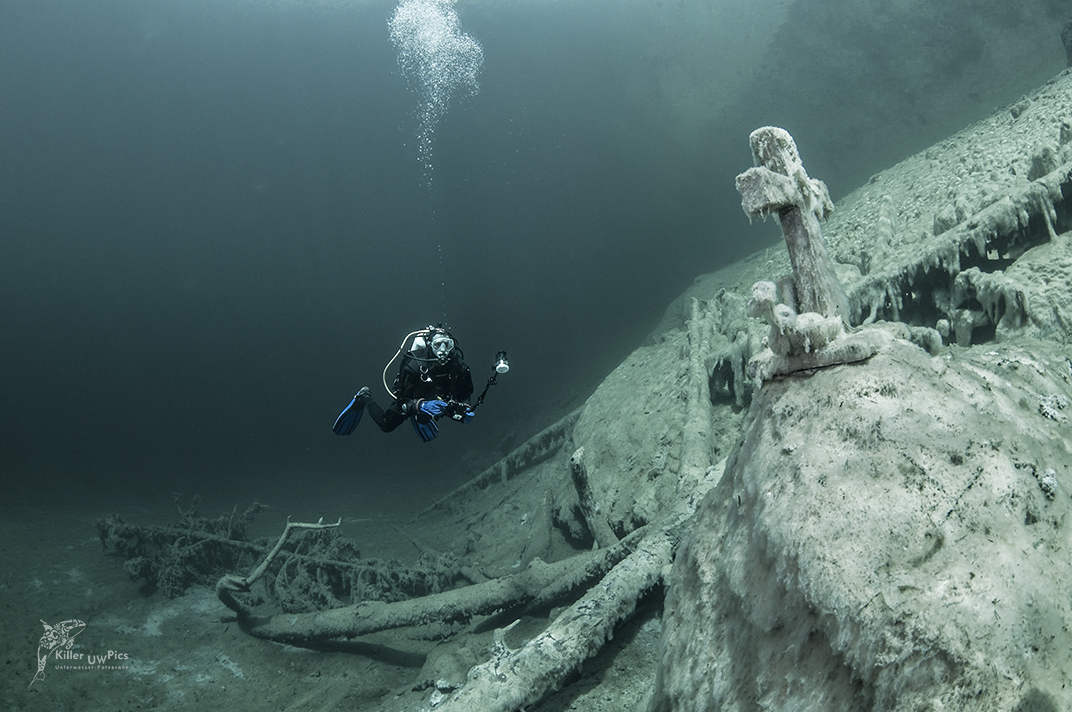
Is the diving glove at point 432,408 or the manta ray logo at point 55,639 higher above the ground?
the diving glove at point 432,408

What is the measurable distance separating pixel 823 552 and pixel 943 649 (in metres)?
0.34

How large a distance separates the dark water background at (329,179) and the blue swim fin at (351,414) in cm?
1045

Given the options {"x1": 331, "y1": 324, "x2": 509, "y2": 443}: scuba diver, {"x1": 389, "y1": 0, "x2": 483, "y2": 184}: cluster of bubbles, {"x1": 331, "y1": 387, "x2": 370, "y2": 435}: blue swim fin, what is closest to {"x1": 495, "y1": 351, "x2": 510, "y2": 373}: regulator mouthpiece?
{"x1": 331, "y1": 324, "x2": 509, "y2": 443}: scuba diver

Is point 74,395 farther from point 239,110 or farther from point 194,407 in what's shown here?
point 239,110

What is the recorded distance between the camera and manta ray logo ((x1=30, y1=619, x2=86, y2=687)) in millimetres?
7582

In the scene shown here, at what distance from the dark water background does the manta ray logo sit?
1051cm

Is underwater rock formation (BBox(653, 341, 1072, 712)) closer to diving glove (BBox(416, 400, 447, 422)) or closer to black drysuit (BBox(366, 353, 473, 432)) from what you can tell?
diving glove (BBox(416, 400, 447, 422))

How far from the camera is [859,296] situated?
5.31 metres

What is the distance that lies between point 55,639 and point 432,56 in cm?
8497

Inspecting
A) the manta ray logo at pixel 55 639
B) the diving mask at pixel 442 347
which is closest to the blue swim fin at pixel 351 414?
the diving mask at pixel 442 347

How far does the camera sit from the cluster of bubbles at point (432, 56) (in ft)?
190

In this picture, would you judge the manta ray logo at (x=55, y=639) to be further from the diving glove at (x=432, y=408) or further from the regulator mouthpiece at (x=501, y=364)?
the regulator mouthpiece at (x=501, y=364)

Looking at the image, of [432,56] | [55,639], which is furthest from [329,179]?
[55,639]

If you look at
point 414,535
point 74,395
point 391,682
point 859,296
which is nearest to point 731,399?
point 859,296
